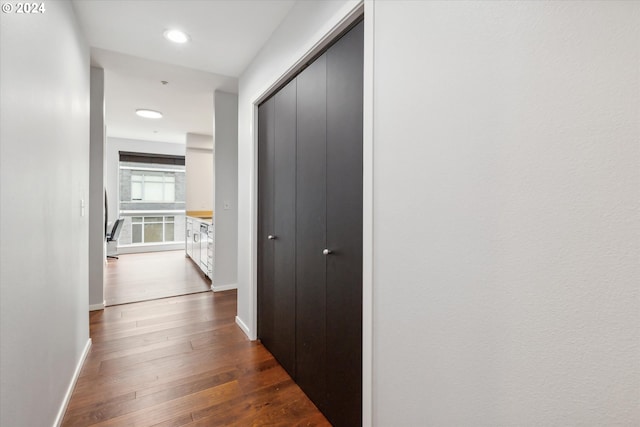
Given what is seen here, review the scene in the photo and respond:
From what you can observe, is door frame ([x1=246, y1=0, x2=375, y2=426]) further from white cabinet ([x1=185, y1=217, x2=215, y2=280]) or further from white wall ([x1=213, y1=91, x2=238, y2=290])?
white cabinet ([x1=185, y1=217, x2=215, y2=280])

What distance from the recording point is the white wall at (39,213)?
1029mm

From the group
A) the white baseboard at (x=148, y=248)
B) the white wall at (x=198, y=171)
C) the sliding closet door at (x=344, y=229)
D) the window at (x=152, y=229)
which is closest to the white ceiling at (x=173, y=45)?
the sliding closet door at (x=344, y=229)

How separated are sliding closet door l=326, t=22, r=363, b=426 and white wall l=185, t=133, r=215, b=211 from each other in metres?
5.28

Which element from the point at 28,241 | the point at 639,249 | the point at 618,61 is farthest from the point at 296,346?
the point at 618,61

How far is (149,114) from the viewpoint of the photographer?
4695 millimetres

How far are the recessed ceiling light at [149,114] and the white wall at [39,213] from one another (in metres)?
2.69

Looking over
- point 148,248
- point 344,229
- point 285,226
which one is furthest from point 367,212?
point 148,248

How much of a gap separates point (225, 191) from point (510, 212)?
3.70m

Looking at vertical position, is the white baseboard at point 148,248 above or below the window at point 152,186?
below

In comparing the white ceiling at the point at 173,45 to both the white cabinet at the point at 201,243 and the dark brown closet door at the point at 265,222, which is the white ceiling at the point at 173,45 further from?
the white cabinet at the point at 201,243

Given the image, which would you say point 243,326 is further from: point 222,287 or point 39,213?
point 39,213

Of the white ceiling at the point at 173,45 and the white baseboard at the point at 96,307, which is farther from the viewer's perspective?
the white baseboard at the point at 96,307

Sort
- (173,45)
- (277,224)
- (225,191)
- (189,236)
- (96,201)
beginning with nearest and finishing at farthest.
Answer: (277,224)
(173,45)
(96,201)
(225,191)
(189,236)

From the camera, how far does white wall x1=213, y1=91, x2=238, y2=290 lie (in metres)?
3.92
